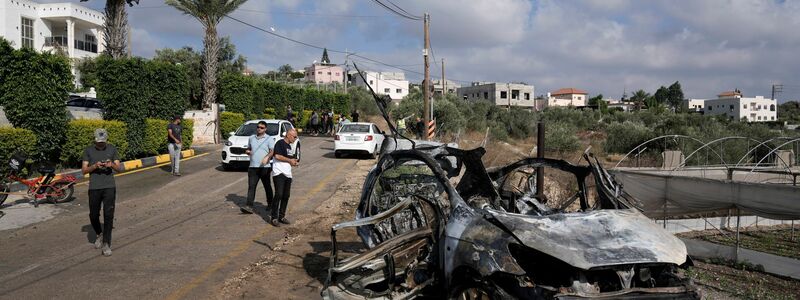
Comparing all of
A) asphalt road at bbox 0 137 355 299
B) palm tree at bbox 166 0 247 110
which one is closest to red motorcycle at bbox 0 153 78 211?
asphalt road at bbox 0 137 355 299

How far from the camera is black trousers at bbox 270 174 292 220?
9711mm

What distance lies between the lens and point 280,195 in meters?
9.80

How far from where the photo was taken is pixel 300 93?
134ft

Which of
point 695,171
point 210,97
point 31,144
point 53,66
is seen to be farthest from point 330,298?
point 210,97

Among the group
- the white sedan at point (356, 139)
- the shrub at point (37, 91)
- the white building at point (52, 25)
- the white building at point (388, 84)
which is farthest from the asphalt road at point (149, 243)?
the white building at point (388, 84)

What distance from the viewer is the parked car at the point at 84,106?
20.6 meters

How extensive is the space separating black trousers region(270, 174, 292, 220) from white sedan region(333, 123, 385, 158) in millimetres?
11678

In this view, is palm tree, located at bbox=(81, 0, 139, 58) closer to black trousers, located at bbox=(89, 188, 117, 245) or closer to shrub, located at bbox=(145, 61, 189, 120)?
shrub, located at bbox=(145, 61, 189, 120)

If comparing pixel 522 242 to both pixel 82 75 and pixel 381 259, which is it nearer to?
pixel 381 259

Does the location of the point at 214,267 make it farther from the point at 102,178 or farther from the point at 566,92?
the point at 566,92

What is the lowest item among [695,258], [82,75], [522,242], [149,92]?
[695,258]

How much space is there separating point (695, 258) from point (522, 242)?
6563 millimetres

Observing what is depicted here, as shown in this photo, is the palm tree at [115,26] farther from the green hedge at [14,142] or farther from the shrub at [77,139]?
the green hedge at [14,142]

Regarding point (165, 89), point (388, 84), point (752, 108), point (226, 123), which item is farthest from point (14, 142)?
point (752, 108)
